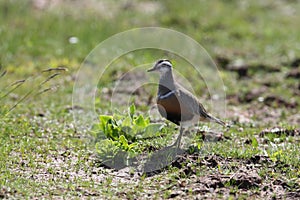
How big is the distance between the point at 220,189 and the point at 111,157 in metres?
1.40

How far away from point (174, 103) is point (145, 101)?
262cm

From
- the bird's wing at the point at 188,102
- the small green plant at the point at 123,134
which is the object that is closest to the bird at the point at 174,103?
the bird's wing at the point at 188,102

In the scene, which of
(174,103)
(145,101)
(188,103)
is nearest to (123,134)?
(174,103)

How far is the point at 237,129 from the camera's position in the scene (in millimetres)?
8344

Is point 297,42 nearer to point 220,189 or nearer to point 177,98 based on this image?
point 177,98

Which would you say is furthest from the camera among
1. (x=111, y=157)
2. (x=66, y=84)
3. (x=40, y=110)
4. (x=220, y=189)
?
(x=66, y=84)

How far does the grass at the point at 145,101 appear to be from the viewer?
6098 millimetres

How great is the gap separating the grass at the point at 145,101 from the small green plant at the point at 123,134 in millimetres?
137

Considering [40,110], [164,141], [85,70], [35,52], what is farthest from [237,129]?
[35,52]

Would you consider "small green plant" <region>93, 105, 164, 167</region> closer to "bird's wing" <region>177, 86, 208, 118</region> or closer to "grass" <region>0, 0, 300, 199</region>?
"grass" <region>0, 0, 300, 199</region>

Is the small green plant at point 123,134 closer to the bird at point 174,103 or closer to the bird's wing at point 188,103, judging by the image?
the bird at point 174,103

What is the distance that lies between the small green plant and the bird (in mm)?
310

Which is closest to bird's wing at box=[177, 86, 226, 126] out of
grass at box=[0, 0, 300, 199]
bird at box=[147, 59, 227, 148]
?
bird at box=[147, 59, 227, 148]

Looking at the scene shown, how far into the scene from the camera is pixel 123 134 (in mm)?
7121
